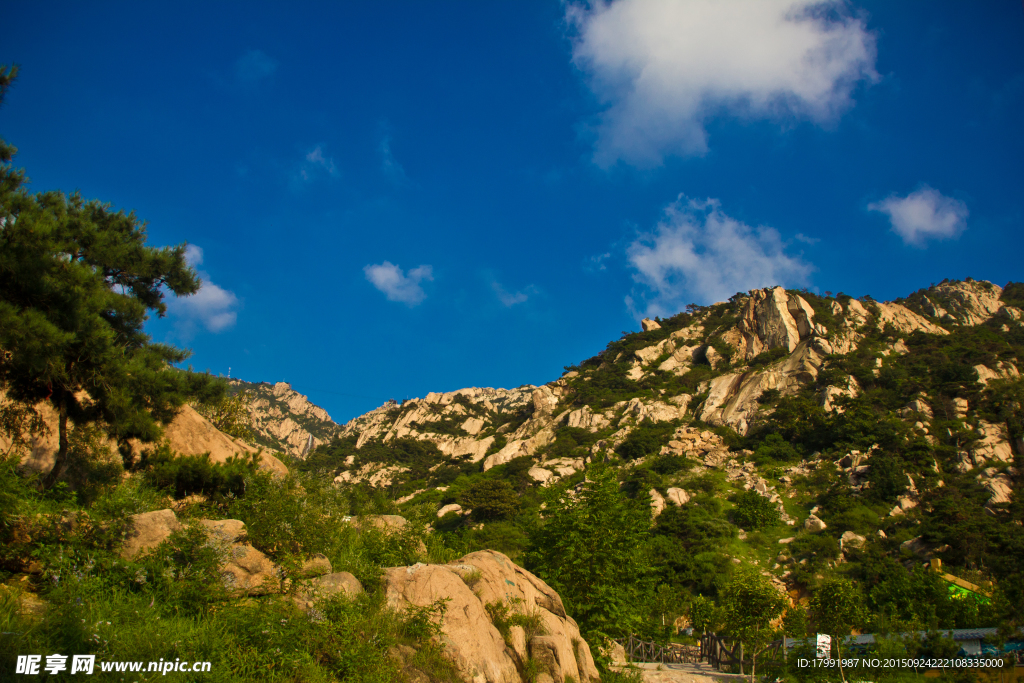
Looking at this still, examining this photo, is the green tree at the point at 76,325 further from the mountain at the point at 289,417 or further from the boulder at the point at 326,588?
the mountain at the point at 289,417

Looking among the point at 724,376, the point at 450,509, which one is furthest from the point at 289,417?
the point at 724,376

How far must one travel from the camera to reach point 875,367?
67.2 metres

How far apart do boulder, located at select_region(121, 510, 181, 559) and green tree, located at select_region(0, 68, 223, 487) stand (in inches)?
144

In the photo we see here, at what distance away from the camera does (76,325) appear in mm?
9289

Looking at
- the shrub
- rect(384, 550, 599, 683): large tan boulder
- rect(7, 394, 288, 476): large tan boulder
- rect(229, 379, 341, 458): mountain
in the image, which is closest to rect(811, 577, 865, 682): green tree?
rect(384, 550, 599, 683): large tan boulder

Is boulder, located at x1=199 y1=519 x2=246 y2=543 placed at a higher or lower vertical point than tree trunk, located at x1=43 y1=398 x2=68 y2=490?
lower

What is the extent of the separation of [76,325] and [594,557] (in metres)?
12.1

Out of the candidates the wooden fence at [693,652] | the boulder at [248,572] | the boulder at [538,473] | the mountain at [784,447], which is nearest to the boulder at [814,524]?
the mountain at [784,447]

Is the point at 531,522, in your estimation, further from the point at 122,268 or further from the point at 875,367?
the point at 875,367

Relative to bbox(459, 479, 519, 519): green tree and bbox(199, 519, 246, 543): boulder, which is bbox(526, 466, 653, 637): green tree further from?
bbox(459, 479, 519, 519): green tree

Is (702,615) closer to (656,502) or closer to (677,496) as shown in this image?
(656,502)

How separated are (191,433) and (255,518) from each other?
25.3 feet

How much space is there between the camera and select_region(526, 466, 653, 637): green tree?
41.0 feet

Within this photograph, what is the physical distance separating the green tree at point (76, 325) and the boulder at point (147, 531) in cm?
366
